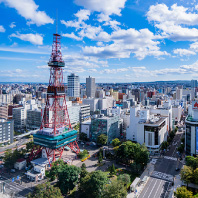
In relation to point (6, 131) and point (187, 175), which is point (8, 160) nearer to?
point (6, 131)

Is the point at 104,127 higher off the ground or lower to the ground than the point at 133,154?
higher

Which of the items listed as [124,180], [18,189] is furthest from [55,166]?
→ [124,180]

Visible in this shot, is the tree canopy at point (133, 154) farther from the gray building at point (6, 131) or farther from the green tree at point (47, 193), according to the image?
the gray building at point (6, 131)

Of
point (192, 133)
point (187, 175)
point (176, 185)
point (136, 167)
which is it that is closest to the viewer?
point (187, 175)

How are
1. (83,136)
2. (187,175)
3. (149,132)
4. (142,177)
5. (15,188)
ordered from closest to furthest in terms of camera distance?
(187,175) → (15,188) → (142,177) → (149,132) → (83,136)

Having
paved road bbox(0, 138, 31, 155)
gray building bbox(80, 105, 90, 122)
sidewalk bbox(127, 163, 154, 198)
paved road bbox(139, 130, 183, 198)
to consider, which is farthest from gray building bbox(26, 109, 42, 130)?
paved road bbox(139, 130, 183, 198)

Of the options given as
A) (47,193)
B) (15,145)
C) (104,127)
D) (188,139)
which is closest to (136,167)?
(188,139)
